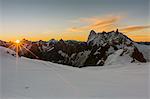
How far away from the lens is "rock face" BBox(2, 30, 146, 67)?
195 cm

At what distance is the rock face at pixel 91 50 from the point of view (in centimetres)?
195

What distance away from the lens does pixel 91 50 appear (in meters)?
1.97

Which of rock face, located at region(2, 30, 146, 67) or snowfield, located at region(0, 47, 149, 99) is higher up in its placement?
rock face, located at region(2, 30, 146, 67)

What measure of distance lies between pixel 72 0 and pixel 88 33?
0.24 m

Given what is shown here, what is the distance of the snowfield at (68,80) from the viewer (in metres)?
1.92

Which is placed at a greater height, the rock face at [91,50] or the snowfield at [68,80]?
the rock face at [91,50]

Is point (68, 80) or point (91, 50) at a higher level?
point (91, 50)

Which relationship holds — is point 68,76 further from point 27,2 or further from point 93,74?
point 27,2

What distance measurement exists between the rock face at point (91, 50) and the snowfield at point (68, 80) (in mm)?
42

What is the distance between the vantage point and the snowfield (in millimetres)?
1919

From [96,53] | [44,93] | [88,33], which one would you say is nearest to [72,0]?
[88,33]

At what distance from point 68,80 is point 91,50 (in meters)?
0.25

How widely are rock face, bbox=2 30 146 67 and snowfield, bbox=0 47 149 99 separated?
42 mm

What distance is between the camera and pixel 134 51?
1.96m
